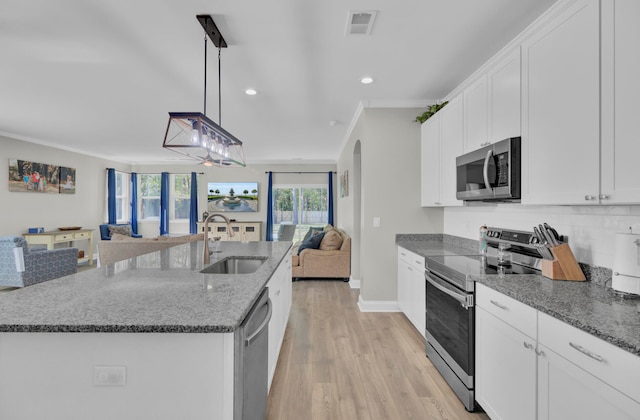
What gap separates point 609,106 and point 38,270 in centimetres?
624

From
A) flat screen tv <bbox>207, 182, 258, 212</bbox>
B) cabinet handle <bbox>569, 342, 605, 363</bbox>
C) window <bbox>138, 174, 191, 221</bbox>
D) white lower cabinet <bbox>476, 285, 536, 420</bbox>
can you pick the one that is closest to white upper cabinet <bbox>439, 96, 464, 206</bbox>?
→ white lower cabinet <bbox>476, 285, 536, 420</bbox>

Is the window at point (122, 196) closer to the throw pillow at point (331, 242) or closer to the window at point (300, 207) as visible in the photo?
the window at point (300, 207)

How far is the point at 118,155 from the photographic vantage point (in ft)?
24.7

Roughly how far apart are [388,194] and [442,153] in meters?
0.83

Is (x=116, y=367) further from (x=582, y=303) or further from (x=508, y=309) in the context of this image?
(x=582, y=303)

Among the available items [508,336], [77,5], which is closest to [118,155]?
[77,5]

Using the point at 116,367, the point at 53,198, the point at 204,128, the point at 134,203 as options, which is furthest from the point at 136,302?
the point at 134,203

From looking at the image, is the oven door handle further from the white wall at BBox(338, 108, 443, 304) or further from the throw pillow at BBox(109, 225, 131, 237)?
the throw pillow at BBox(109, 225, 131, 237)

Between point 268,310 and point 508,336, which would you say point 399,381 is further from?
point 268,310

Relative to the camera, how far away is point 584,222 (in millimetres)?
1835

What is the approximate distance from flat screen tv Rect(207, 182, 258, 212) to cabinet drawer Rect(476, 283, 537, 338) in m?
7.14

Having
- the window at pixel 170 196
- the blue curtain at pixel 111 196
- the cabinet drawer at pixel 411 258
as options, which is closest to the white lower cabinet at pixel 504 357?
the cabinet drawer at pixel 411 258

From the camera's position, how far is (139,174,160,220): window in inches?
340

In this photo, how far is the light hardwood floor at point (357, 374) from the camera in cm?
192
